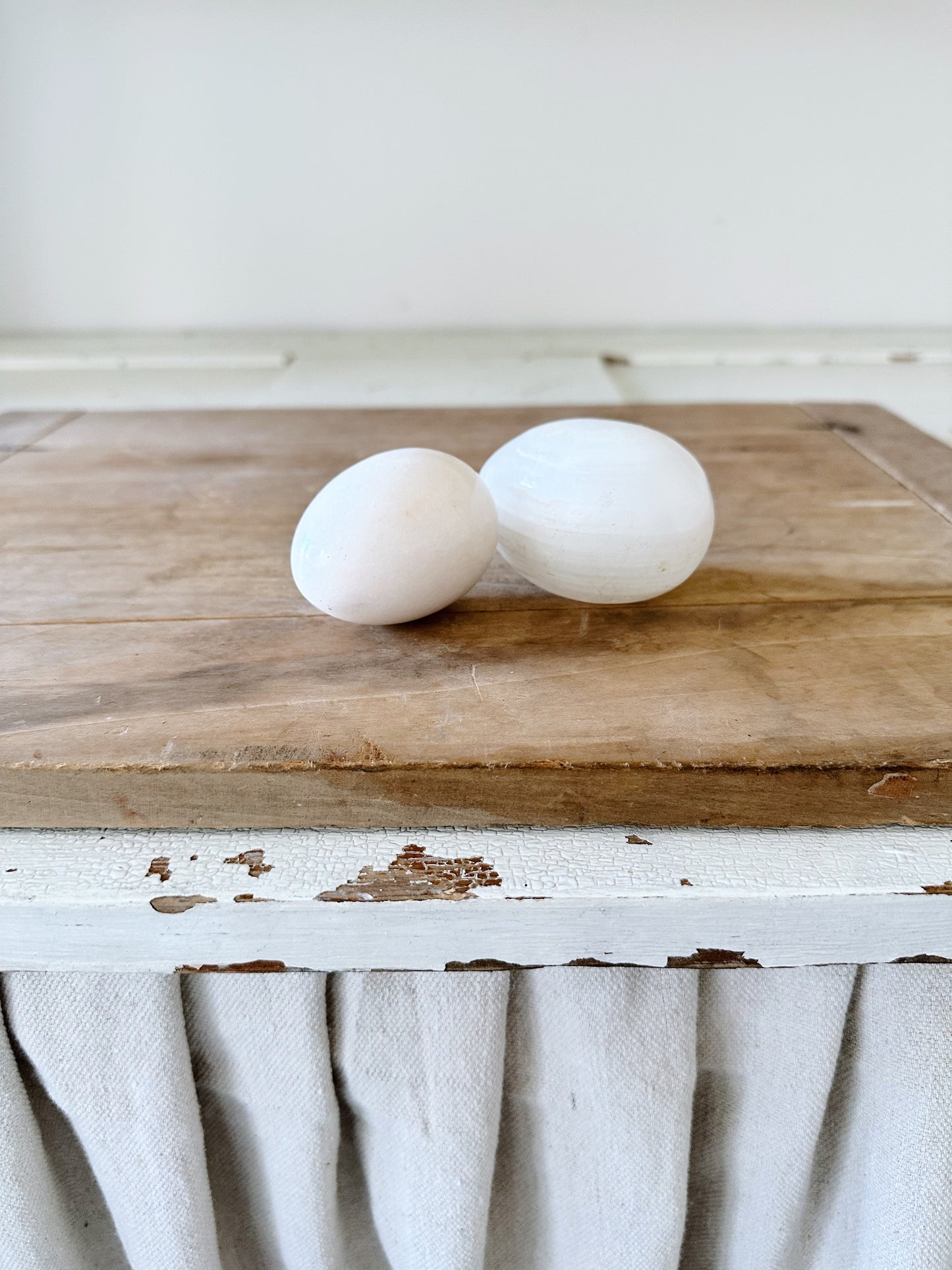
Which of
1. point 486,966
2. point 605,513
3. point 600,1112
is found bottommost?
point 600,1112

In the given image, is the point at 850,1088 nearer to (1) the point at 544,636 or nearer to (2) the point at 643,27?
(1) the point at 544,636

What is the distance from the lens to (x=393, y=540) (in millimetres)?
390

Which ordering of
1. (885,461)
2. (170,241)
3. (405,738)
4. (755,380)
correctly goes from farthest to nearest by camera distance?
(170,241) < (755,380) < (885,461) < (405,738)

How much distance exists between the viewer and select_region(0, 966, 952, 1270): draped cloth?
377 mm

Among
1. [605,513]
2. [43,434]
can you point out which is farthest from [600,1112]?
[43,434]

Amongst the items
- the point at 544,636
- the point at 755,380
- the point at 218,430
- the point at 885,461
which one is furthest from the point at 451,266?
the point at 544,636

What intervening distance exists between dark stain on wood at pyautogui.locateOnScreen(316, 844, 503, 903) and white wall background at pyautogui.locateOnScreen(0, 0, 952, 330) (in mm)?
1111

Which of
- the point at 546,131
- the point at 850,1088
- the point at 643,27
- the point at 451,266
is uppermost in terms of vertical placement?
the point at 643,27

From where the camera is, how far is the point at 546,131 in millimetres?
1199

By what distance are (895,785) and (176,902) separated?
0.84ft

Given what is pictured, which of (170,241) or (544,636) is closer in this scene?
(544,636)

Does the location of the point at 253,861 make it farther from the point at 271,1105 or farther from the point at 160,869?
the point at 271,1105

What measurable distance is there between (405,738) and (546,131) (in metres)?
1.11

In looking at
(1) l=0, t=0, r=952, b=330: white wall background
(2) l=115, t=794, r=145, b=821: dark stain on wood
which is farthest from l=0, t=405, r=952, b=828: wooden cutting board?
(1) l=0, t=0, r=952, b=330: white wall background
